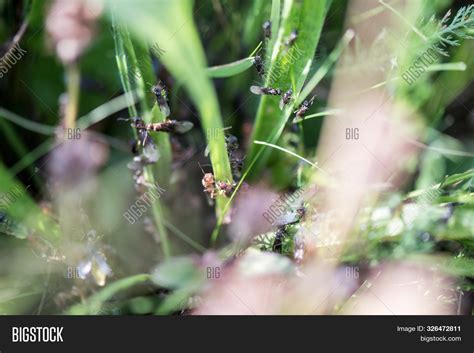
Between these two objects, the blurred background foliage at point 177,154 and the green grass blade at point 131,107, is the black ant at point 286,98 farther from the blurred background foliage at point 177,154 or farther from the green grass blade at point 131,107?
the green grass blade at point 131,107

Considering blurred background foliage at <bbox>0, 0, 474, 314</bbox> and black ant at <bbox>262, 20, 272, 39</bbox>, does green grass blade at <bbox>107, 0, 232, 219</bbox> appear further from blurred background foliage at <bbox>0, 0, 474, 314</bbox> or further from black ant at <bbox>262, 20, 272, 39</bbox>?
black ant at <bbox>262, 20, 272, 39</bbox>

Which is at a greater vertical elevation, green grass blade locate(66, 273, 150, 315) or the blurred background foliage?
the blurred background foliage

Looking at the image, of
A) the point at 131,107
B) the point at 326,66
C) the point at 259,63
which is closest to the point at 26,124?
the point at 131,107

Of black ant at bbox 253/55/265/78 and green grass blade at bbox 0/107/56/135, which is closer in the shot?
black ant at bbox 253/55/265/78

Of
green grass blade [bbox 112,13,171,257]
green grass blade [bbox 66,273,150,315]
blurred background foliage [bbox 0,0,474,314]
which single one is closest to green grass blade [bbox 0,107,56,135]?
blurred background foliage [bbox 0,0,474,314]

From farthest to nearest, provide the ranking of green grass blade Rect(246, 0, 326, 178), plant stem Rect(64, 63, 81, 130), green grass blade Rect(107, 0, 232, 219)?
plant stem Rect(64, 63, 81, 130)
green grass blade Rect(246, 0, 326, 178)
green grass blade Rect(107, 0, 232, 219)

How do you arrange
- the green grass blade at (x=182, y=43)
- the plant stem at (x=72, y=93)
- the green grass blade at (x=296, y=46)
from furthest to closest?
1. the plant stem at (x=72, y=93)
2. the green grass blade at (x=296, y=46)
3. the green grass blade at (x=182, y=43)

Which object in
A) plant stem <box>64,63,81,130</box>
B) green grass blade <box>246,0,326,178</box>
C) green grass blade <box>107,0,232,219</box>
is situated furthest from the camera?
plant stem <box>64,63,81,130</box>

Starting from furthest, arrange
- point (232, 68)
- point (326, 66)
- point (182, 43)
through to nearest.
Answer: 1. point (326, 66)
2. point (232, 68)
3. point (182, 43)

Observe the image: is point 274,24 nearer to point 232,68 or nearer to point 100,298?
point 232,68

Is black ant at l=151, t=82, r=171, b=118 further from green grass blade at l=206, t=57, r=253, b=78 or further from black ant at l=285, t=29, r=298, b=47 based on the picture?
black ant at l=285, t=29, r=298, b=47
